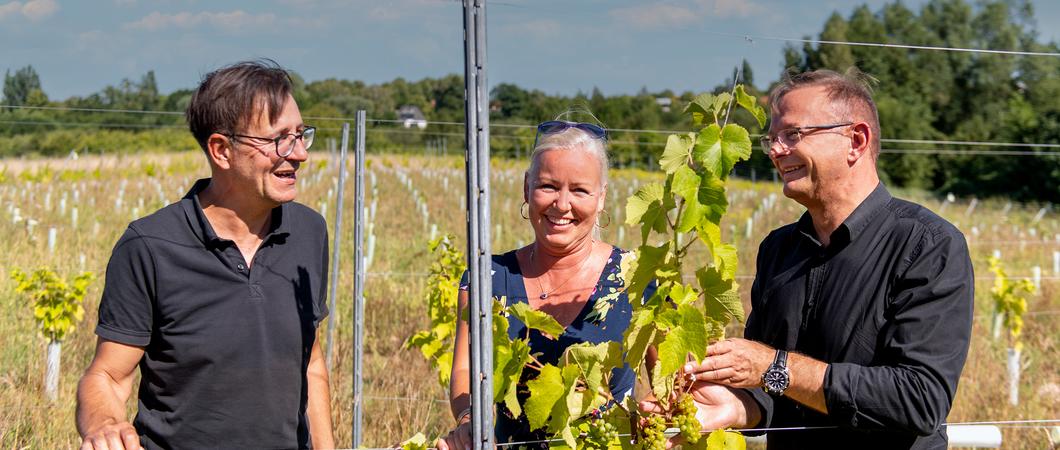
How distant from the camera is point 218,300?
1.91 m

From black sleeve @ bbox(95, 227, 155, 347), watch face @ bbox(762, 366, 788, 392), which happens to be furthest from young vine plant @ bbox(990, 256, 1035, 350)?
black sleeve @ bbox(95, 227, 155, 347)

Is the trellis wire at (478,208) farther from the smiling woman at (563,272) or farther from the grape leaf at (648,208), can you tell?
the smiling woman at (563,272)

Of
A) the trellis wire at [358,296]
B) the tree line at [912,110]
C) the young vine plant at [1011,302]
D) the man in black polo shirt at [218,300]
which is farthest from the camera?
the tree line at [912,110]

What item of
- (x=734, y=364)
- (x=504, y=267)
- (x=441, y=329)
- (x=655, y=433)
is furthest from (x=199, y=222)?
(x=441, y=329)

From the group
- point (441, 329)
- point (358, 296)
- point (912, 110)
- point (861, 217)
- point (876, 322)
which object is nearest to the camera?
point (876, 322)

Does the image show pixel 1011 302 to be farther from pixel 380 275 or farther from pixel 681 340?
pixel 681 340

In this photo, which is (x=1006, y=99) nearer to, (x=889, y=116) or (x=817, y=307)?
(x=889, y=116)

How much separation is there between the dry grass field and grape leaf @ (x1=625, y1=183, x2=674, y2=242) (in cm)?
269

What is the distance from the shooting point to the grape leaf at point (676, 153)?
1646mm

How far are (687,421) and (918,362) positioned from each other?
1.53 feet

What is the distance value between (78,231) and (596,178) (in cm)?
→ 950

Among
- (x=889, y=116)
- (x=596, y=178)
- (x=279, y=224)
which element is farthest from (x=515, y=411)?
(x=889, y=116)

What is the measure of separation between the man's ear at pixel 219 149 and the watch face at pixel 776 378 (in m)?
1.19

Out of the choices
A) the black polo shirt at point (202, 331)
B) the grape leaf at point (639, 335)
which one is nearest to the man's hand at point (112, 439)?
the black polo shirt at point (202, 331)
